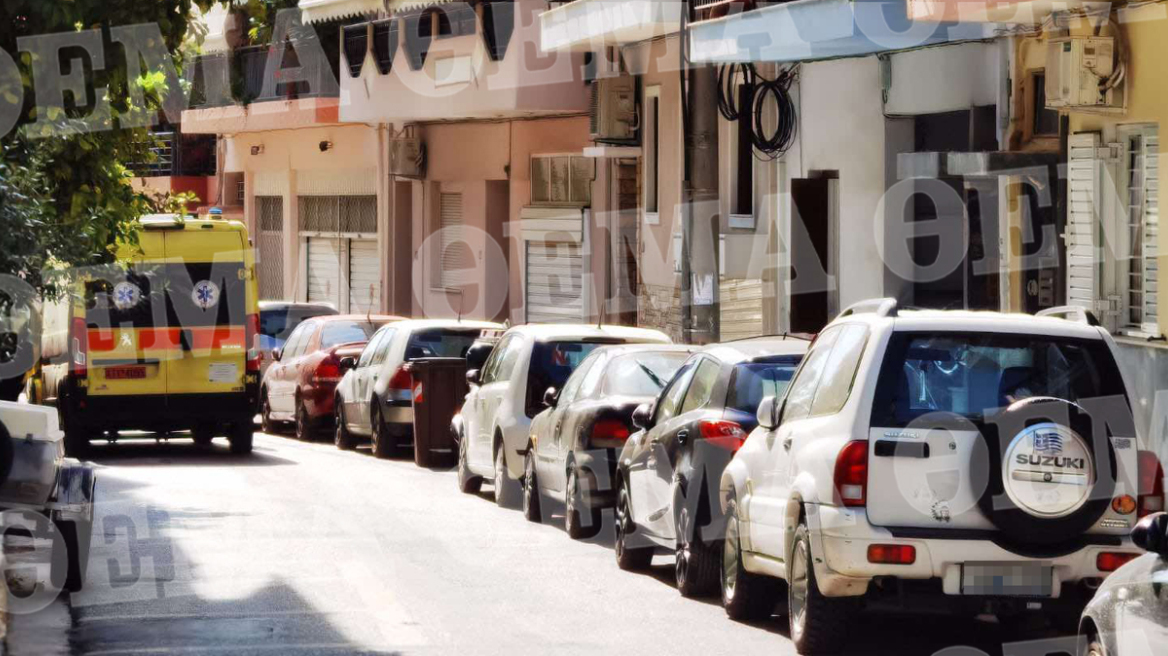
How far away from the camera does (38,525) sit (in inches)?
435

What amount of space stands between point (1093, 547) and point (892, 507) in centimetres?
90

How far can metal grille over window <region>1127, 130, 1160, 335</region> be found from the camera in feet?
52.1

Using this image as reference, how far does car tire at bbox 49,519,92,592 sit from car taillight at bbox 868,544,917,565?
4581mm

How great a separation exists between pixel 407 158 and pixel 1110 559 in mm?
28675

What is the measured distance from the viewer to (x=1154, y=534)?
6.70 metres

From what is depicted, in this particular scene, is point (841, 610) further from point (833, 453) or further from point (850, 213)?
point (850, 213)

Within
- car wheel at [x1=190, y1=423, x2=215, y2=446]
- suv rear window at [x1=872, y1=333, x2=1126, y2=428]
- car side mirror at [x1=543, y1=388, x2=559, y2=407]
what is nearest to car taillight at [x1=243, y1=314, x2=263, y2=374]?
car wheel at [x1=190, y1=423, x2=215, y2=446]

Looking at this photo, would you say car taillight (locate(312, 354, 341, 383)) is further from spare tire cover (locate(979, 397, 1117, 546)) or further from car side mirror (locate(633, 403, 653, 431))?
spare tire cover (locate(979, 397, 1117, 546))

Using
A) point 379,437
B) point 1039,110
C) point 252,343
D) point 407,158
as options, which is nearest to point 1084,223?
point 1039,110

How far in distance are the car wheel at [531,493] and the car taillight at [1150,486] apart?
7366 millimetres

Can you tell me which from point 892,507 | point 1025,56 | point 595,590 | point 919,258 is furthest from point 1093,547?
point 919,258

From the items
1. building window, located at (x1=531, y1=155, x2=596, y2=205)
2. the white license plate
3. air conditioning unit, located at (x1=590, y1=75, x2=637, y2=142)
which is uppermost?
air conditioning unit, located at (x1=590, y1=75, x2=637, y2=142)

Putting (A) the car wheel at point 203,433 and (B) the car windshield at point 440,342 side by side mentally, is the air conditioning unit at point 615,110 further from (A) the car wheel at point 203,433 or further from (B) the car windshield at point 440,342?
(A) the car wheel at point 203,433

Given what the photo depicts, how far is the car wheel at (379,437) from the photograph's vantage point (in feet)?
74.3
